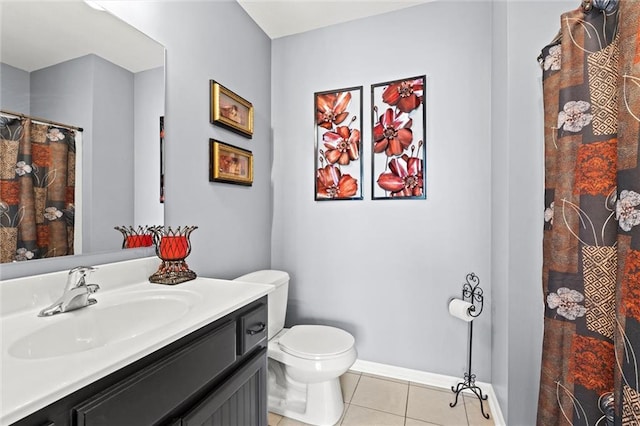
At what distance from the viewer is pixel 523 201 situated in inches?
55.4

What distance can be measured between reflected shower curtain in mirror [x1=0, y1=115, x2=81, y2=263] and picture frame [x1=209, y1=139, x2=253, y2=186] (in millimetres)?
676

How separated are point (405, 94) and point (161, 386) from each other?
201cm

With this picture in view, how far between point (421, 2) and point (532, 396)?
7.75 feet

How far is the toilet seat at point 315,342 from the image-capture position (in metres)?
1.54

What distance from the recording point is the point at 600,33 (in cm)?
101

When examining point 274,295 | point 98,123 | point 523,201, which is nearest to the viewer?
point 98,123

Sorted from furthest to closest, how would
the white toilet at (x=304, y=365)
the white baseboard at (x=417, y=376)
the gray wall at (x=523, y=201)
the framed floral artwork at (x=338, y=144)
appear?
the framed floral artwork at (x=338, y=144)
the white baseboard at (x=417, y=376)
the white toilet at (x=304, y=365)
the gray wall at (x=523, y=201)

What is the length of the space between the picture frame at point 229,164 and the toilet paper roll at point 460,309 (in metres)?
1.51

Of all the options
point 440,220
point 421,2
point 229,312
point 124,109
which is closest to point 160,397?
point 229,312

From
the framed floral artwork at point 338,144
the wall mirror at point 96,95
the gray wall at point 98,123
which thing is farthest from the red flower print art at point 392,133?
the gray wall at point 98,123

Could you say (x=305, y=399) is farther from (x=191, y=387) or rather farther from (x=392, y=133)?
(x=392, y=133)

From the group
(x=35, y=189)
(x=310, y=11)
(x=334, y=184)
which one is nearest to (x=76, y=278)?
(x=35, y=189)

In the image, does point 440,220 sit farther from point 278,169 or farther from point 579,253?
point 278,169

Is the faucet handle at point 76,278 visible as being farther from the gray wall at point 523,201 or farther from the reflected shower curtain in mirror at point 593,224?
the gray wall at point 523,201
